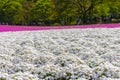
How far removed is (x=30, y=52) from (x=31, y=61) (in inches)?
66.9

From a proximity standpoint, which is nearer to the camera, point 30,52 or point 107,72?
point 107,72

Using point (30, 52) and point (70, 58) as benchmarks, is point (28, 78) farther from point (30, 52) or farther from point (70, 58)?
point (30, 52)

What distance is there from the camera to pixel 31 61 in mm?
11945

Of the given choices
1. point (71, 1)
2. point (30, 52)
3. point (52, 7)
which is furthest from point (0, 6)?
point (30, 52)

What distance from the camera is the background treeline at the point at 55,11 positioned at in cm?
6331

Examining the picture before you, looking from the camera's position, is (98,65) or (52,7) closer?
(98,65)

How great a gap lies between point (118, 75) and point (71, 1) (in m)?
54.9

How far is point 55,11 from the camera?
69.5m

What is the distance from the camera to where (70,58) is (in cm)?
1152

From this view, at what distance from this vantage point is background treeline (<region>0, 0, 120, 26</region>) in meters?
63.3

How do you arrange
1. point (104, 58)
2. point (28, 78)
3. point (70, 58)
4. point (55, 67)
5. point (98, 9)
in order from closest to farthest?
point (28, 78)
point (55, 67)
point (70, 58)
point (104, 58)
point (98, 9)

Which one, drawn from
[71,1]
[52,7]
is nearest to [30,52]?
[71,1]

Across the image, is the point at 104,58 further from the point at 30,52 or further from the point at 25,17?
the point at 25,17

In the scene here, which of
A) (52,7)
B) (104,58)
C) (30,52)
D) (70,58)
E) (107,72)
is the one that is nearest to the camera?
(107,72)
